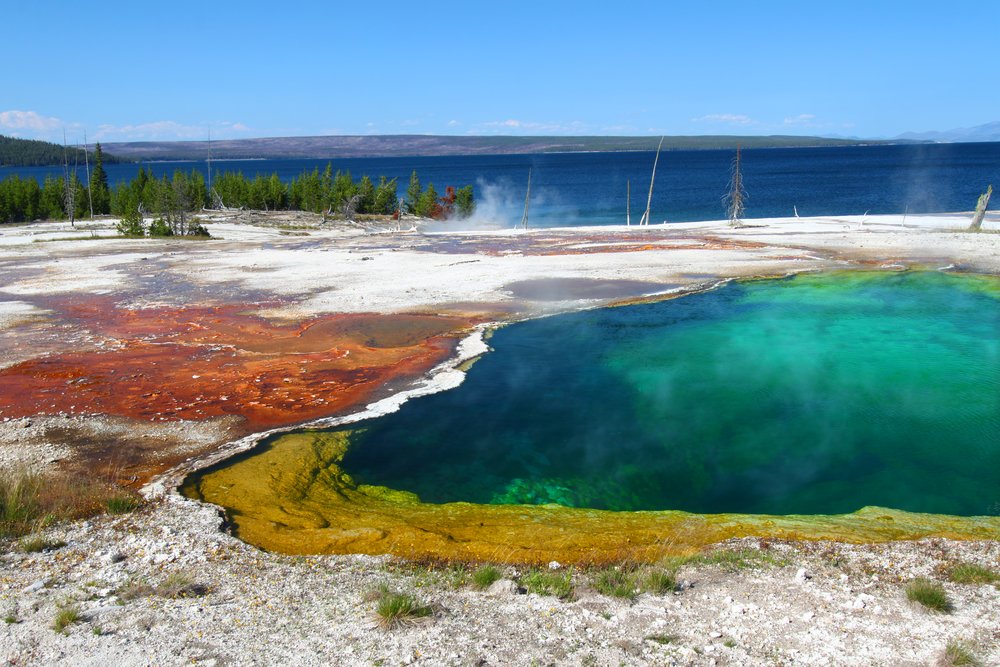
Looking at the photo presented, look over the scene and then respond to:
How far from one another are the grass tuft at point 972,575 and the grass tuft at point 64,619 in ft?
26.3

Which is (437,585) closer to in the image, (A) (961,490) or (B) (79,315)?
(A) (961,490)

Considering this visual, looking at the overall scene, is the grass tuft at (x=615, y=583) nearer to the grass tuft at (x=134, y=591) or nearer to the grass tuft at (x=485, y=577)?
the grass tuft at (x=485, y=577)

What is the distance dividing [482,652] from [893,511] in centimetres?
625

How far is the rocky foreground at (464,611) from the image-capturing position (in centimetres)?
605

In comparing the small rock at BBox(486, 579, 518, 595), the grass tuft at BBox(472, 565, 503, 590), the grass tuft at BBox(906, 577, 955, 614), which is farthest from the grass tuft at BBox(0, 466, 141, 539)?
the grass tuft at BBox(906, 577, 955, 614)

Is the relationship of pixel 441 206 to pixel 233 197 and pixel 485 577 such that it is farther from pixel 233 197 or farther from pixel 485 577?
pixel 485 577

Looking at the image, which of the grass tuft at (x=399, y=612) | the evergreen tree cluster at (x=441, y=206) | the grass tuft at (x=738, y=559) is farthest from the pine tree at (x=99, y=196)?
the grass tuft at (x=738, y=559)

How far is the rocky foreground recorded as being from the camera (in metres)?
A: 6.05

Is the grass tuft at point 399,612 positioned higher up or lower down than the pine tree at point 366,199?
lower down

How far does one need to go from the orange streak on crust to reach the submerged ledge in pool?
4.79 ft

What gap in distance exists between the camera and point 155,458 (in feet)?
35.8

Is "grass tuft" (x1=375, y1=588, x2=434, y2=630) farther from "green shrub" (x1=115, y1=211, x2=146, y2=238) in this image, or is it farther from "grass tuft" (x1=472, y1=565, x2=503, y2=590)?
"green shrub" (x1=115, y1=211, x2=146, y2=238)

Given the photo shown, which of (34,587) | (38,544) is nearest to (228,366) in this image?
(38,544)

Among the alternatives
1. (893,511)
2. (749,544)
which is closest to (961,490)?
(893,511)
